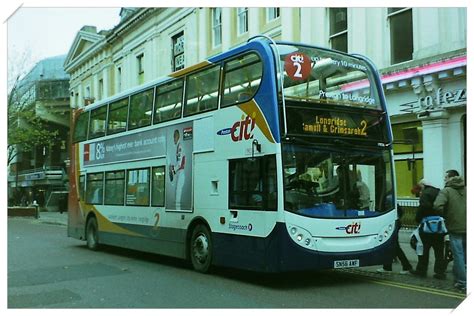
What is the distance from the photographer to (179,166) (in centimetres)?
1045

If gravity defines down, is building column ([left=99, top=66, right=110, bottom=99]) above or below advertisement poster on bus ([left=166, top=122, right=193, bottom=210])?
above

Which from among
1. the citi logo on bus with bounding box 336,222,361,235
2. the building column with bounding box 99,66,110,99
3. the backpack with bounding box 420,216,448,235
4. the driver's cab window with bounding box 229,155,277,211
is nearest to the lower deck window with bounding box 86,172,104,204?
the building column with bounding box 99,66,110,99

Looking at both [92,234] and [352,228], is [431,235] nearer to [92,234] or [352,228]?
[352,228]

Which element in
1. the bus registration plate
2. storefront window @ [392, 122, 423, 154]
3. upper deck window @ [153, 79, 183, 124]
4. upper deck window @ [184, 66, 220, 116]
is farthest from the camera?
storefront window @ [392, 122, 423, 154]

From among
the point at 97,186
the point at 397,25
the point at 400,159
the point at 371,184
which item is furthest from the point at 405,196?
the point at 97,186

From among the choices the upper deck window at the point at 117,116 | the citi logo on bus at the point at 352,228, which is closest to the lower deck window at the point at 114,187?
the upper deck window at the point at 117,116

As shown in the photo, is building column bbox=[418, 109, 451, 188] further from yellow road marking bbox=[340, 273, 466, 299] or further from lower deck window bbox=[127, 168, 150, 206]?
lower deck window bbox=[127, 168, 150, 206]

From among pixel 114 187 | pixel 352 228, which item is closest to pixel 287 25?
pixel 114 187

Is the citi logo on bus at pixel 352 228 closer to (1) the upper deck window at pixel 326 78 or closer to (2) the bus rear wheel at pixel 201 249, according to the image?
(1) the upper deck window at pixel 326 78

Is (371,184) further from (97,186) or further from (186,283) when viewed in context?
(97,186)

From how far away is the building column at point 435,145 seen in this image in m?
13.0

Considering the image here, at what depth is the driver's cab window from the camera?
8.09m

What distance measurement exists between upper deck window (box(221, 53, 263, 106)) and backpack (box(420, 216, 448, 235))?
11.6 ft

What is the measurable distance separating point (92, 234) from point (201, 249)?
5396mm
